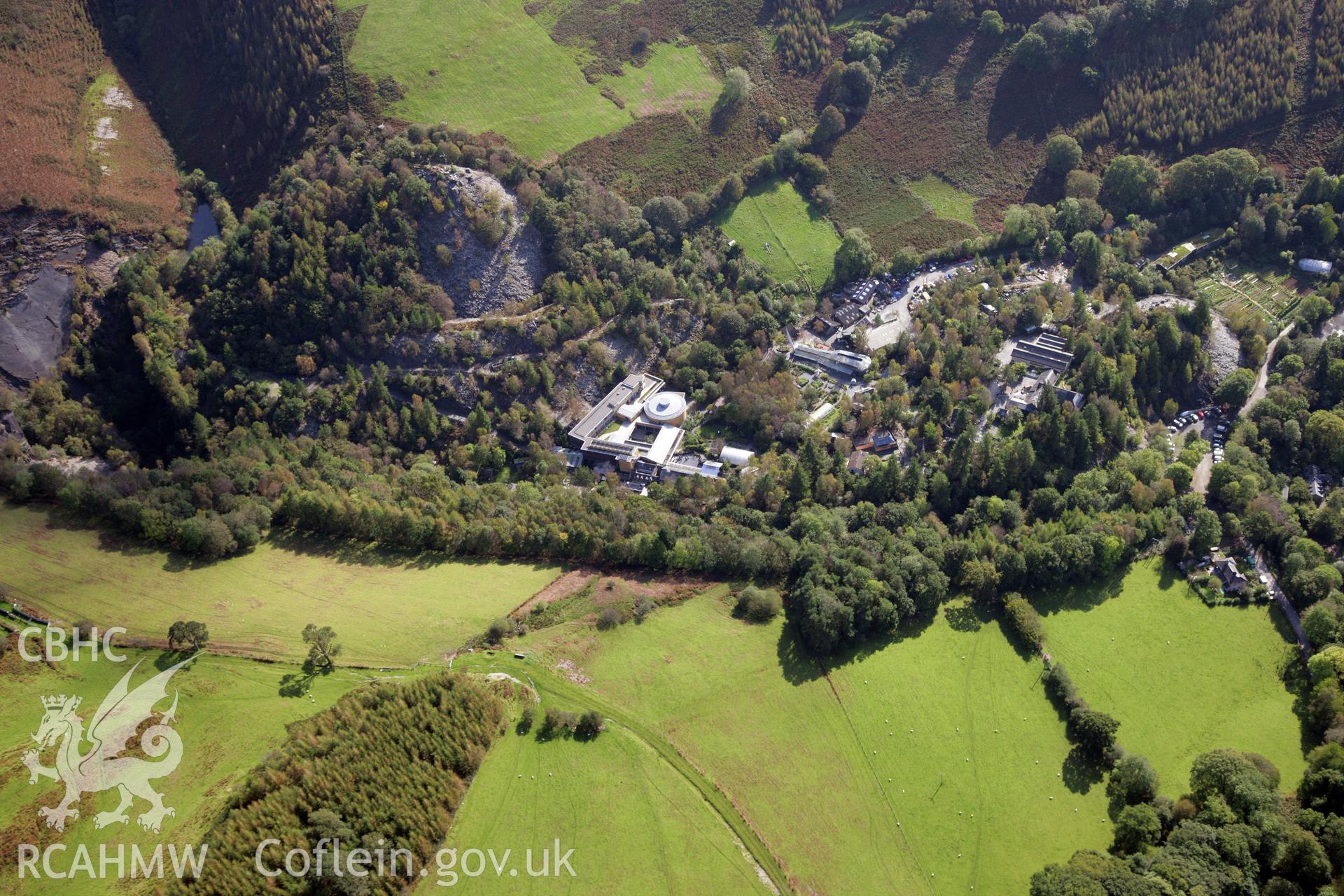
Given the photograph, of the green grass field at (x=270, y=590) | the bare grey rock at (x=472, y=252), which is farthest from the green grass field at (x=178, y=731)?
the bare grey rock at (x=472, y=252)

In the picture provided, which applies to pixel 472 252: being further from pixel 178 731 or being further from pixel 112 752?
pixel 112 752

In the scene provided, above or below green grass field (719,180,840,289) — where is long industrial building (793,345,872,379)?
below

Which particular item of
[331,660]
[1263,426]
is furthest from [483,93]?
[1263,426]

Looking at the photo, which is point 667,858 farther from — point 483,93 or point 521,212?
point 483,93

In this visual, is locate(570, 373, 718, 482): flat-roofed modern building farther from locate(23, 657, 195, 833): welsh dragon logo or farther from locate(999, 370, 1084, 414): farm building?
locate(23, 657, 195, 833): welsh dragon logo

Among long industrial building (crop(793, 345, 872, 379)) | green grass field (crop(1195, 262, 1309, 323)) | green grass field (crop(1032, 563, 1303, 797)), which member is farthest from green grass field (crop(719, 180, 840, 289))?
green grass field (crop(1032, 563, 1303, 797))

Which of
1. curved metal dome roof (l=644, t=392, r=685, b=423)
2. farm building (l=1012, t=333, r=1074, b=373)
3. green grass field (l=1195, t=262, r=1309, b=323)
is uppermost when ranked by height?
green grass field (l=1195, t=262, r=1309, b=323)

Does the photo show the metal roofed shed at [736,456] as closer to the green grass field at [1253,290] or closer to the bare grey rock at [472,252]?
the bare grey rock at [472,252]
